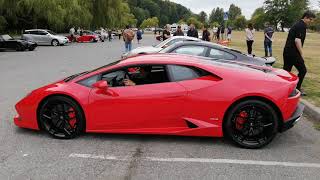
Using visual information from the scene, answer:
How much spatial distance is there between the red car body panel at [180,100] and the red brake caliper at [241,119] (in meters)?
0.21

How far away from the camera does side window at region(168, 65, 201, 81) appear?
19.9ft

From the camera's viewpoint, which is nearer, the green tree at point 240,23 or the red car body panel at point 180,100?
the red car body panel at point 180,100

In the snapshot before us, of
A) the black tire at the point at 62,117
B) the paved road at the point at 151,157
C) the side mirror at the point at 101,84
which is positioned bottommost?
the paved road at the point at 151,157

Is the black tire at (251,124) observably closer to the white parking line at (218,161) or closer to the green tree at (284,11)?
the white parking line at (218,161)

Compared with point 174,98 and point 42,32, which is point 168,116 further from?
point 42,32

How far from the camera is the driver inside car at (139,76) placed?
620cm

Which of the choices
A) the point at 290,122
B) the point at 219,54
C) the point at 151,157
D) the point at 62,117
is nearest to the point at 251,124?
the point at 290,122

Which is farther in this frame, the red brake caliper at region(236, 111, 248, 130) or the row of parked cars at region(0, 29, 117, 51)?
the row of parked cars at region(0, 29, 117, 51)

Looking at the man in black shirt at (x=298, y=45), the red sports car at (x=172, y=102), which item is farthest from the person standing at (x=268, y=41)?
the red sports car at (x=172, y=102)

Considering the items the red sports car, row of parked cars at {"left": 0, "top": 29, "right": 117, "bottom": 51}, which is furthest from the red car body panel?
row of parked cars at {"left": 0, "top": 29, "right": 117, "bottom": 51}

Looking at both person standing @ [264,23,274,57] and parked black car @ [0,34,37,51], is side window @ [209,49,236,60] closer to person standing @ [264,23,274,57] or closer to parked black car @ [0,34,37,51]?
person standing @ [264,23,274,57]

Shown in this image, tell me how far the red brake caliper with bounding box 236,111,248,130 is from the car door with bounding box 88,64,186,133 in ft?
2.44

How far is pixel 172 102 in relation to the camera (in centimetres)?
591

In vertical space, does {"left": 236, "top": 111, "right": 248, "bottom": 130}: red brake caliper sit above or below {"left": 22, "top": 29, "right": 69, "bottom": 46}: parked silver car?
above
